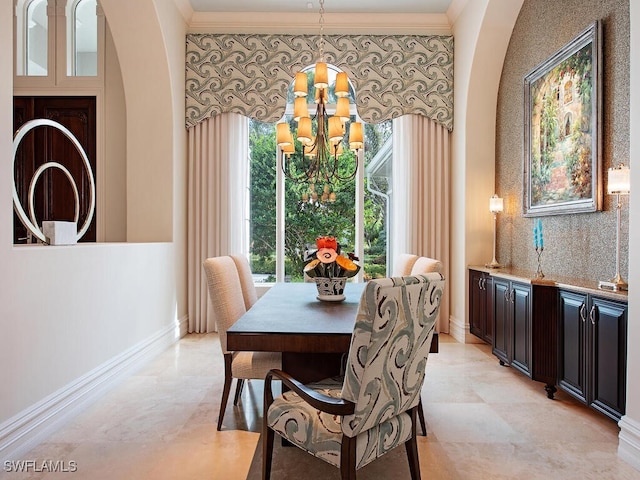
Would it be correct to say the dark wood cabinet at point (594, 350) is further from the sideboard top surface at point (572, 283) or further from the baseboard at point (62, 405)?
the baseboard at point (62, 405)

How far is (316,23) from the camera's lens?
16.2ft

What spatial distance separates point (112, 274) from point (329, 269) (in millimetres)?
1631

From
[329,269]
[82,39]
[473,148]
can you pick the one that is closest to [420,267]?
[329,269]

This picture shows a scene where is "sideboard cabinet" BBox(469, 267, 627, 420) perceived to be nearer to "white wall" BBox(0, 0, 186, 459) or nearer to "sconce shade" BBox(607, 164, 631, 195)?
"sconce shade" BBox(607, 164, 631, 195)

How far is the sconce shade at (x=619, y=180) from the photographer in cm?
252

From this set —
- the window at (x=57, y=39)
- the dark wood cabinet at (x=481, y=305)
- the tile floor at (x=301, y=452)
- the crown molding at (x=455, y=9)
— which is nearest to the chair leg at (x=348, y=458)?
the tile floor at (x=301, y=452)

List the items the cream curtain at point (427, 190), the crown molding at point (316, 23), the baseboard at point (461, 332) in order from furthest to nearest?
the cream curtain at point (427, 190) → the crown molding at point (316, 23) → the baseboard at point (461, 332)

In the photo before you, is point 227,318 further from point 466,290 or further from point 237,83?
point 237,83

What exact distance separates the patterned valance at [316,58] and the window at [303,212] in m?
0.37

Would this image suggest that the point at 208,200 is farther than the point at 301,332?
Yes

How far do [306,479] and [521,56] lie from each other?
385 centimetres

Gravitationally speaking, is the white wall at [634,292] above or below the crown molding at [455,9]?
below

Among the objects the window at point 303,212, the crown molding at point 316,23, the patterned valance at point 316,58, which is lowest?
the window at point 303,212

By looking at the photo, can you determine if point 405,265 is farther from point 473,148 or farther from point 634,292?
point 473,148
